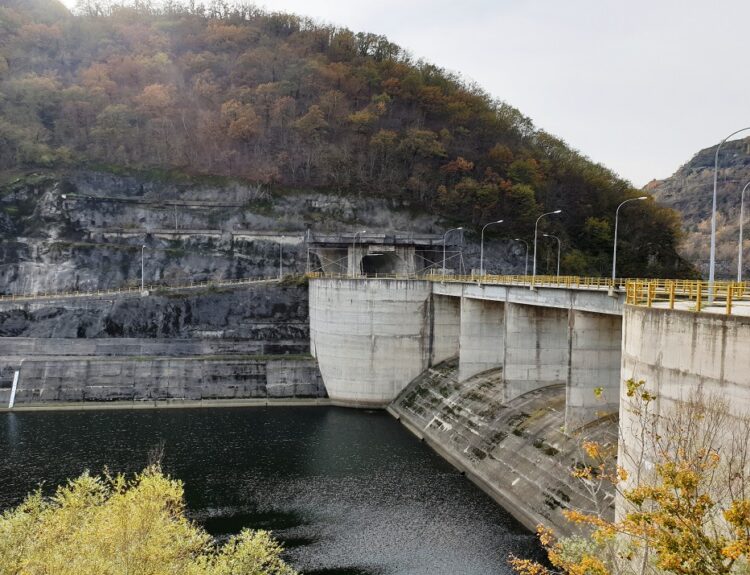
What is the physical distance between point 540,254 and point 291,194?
31662 millimetres

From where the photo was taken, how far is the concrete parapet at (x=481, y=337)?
1799 inches

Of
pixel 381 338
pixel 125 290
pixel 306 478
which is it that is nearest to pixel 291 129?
pixel 125 290

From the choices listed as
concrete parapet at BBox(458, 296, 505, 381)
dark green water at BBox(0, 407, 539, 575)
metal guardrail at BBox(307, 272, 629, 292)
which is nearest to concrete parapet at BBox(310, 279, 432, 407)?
dark green water at BBox(0, 407, 539, 575)

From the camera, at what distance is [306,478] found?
3456 cm

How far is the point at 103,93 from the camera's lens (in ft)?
254

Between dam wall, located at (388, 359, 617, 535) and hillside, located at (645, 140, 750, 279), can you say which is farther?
hillside, located at (645, 140, 750, 279)

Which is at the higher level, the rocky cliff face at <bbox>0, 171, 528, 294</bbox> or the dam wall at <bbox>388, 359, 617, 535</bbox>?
the rocky cliff face at <bbox>0, 171, 528, 294</bbox>

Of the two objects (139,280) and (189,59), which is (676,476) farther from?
(189,59)

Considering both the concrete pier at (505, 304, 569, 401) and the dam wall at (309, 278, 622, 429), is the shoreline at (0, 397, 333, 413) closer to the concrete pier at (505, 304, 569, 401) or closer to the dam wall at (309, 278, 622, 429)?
the dam wall at (309, 278, 622, 429)

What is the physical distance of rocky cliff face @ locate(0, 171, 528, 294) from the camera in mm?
61875

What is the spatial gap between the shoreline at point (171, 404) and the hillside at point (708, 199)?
45.4 m

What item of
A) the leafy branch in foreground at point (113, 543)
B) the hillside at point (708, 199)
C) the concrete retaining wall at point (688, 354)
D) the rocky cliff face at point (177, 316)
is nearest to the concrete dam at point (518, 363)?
the concrete retaining wall at point (688, 354)

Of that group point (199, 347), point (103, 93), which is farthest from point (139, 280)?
point (103, 93)

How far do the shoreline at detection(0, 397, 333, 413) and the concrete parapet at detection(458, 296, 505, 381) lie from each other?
14.2 meters
